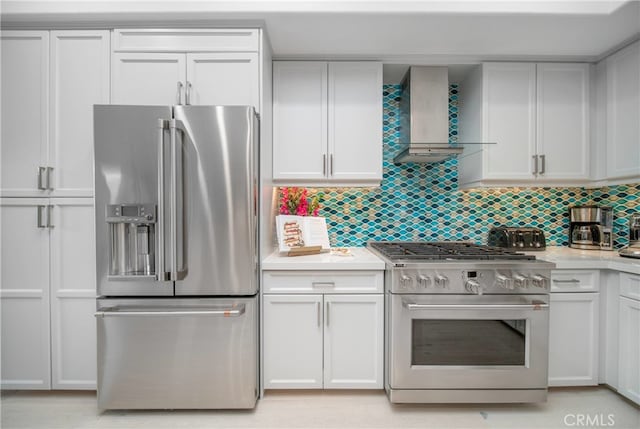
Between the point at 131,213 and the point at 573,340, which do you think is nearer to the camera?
the point at 131,213

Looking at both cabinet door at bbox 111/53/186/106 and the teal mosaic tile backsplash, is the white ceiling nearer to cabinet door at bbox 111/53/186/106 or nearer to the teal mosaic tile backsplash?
cabinet door at bbox 111/53/186/106

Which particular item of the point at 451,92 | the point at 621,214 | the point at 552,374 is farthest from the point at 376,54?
the point at 552,374

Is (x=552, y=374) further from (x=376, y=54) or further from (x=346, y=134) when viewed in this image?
(x=376, y=54)

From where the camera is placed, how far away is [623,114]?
2322 millimetres

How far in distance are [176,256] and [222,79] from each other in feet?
3.69

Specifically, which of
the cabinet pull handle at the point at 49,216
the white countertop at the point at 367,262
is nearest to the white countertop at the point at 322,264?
the white countertop at the point at 367,262

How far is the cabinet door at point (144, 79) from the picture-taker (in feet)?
6.70

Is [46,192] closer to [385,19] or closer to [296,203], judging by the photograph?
[296,203]

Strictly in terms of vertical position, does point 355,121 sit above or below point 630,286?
above

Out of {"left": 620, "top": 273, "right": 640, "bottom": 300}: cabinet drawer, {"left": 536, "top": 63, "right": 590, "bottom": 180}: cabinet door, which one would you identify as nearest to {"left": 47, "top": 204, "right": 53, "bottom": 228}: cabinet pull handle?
{"left": 536, "top": 63, "right": 590, "bottom": 180}: cabinet door

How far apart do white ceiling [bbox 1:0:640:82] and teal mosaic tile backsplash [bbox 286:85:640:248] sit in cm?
73

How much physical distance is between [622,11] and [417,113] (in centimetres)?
126

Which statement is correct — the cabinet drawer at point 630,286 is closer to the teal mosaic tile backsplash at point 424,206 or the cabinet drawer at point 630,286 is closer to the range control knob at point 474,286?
the teal mosaic tile backsplash at point 424,206

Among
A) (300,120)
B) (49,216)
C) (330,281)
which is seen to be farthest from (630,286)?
(49,216)
